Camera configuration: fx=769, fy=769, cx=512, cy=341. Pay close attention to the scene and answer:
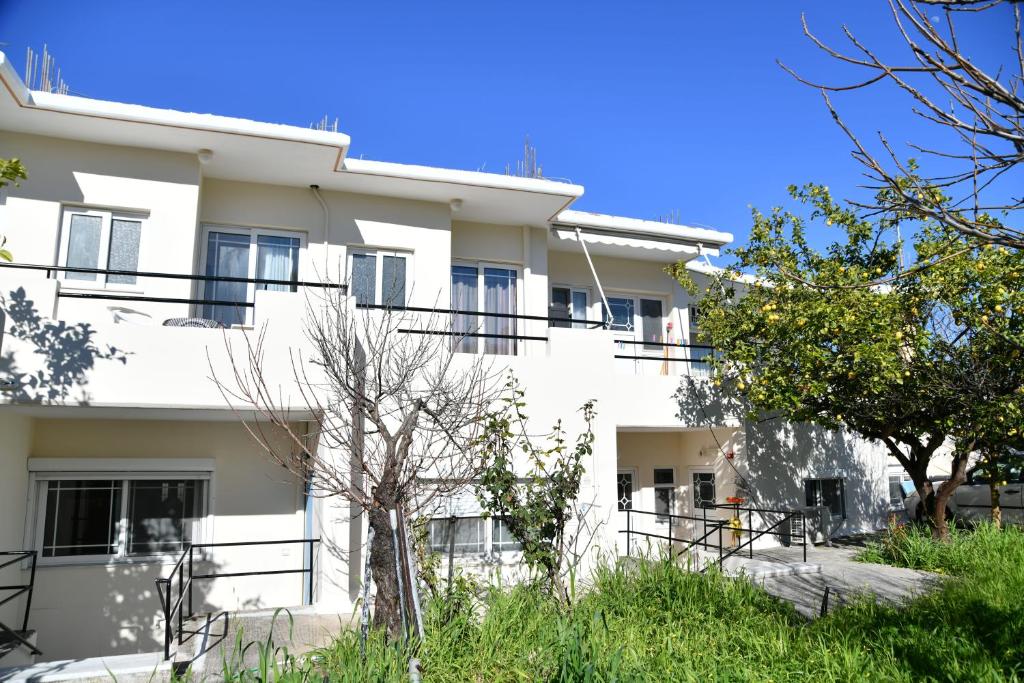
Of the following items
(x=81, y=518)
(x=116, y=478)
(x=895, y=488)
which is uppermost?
(x=116, y=478)

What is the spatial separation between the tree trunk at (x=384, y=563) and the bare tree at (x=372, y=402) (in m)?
0.02

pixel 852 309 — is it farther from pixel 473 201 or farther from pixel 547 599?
A: pixel 547 599

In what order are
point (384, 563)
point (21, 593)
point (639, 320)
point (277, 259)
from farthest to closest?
point (639, 320) < point (277, 259) < point (21, 593) < point (384, 563)

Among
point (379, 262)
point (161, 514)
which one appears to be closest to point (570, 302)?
A: point (379, 262)

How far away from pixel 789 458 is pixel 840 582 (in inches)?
206

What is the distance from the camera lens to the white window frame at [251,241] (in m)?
13.7

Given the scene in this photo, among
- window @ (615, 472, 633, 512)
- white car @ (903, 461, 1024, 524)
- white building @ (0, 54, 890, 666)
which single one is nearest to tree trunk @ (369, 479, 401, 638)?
white building @ (0, 54, 890, 666)

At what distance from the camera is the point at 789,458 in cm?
1759

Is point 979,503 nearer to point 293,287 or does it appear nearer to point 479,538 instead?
point 479,538

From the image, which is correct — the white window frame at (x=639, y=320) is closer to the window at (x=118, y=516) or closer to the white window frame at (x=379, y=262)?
the white window frame at (x=379, y=262)

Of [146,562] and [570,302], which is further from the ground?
A: [570,302]

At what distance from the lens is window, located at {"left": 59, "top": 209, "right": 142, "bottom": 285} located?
40.8ft

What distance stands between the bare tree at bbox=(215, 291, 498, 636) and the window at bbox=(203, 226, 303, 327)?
2529mm

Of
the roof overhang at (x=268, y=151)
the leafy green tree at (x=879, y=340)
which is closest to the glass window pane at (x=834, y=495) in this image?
the leafy green tree at (x=879, y=340)
